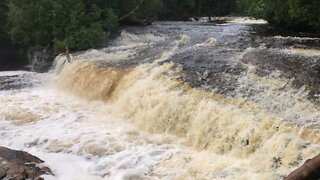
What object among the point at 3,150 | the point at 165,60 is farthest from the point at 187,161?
the point at 165,60

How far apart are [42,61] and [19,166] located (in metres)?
11.6

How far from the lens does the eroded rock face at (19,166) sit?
292 inches

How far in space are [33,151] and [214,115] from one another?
406 cm

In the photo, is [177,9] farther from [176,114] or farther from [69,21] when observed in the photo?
[176,114]

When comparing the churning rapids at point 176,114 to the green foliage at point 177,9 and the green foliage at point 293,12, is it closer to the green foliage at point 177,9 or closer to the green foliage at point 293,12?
the green foliage at point 293,12

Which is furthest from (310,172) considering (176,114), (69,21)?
(69,21)

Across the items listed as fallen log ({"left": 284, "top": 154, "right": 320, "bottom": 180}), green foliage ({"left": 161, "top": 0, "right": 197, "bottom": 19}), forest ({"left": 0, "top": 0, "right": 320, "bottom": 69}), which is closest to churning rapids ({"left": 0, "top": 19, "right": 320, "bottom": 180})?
fallen log ({"left": 284, "top": 154, "right": 320, "bottom": 180})

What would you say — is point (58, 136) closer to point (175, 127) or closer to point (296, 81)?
point (175, 127)

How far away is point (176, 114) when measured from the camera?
33.4ft

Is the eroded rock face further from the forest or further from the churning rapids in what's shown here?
the forest

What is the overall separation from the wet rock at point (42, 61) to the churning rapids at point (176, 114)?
274cm

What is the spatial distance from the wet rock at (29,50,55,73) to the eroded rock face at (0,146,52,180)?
33.9ft

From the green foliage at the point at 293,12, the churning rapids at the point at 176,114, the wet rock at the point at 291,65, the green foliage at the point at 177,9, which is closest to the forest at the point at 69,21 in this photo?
A: the green foliage at the point at 293,12

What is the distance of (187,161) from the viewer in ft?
27.3
